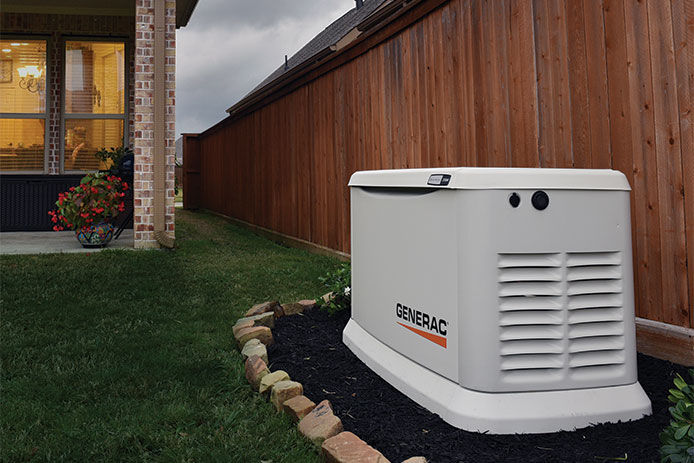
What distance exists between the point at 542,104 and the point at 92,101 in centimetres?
698

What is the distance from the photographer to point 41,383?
2.07 metres

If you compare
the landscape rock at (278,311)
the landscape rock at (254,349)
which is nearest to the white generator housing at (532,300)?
the landscape rock at (254,349)

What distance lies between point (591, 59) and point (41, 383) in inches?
102

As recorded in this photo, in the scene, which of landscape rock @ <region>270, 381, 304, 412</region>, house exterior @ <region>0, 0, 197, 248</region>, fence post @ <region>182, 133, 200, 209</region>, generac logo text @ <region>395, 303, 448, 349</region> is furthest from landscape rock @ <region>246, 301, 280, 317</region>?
fence post @ <region>182, 133, 200, 209</region>

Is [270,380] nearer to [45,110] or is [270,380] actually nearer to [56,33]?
[45,110]

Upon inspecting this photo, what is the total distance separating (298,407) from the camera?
175 centimetres

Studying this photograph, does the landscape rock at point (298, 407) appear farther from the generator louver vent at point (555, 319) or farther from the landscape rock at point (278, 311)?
the landscape rock at point (278, 311)

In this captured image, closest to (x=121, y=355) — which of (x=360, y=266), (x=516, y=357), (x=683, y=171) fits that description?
(x=360, y=266)

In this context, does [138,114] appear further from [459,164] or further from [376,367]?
[376,367]

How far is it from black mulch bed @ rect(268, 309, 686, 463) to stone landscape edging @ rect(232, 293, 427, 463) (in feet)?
0.29

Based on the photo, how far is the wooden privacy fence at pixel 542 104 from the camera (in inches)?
78.7

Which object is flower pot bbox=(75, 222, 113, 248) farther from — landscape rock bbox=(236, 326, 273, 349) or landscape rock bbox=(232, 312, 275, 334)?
landscape rock bbox=(236, 326, 273, 349)

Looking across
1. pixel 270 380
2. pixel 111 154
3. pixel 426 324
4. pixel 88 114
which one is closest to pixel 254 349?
pixel 270 380

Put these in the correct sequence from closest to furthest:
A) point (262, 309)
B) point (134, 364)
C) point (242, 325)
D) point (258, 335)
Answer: point (134, 364), point (258, 335), point (242, 325), point (262, 309)
